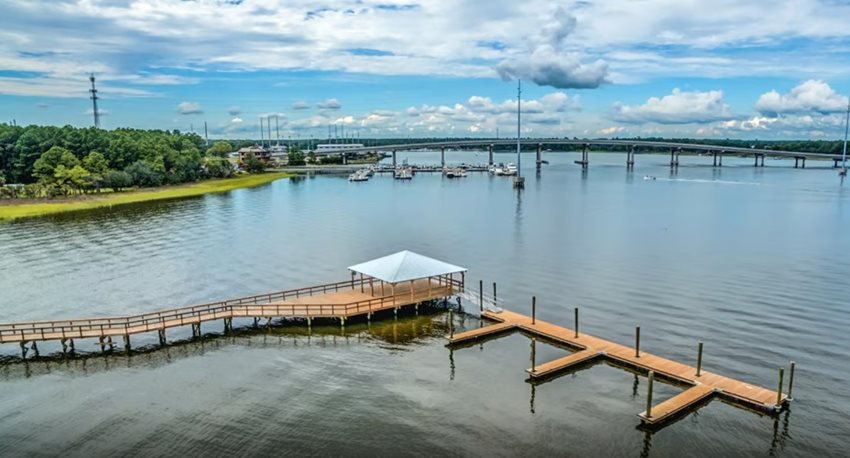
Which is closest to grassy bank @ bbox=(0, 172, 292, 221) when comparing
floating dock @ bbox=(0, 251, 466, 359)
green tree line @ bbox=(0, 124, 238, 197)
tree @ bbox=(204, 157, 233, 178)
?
green tree line @ bbox=(0, 124, 238, 197)

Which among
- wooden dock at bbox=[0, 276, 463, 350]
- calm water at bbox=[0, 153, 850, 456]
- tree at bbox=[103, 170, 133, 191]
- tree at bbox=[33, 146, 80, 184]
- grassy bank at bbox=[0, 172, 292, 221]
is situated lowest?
calm water at bbox=[0, 153, 850, 456]

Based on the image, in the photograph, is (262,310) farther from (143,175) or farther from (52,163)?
(143,175)

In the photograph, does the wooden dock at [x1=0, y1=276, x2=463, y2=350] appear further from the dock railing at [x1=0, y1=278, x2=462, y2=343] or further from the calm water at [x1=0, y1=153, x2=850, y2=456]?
the calm water at [x1=0, y1=153, x2=850, y2=456]

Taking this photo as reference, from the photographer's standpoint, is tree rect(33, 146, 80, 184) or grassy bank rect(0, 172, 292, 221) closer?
grassy bank rect(0, 172, 292, 221)

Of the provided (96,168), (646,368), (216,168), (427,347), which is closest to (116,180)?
(96,168)

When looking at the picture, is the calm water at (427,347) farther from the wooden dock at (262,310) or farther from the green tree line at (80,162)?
the green tree line at (80,162)

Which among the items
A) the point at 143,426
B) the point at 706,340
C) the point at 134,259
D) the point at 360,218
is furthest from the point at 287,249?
the point at 706,340

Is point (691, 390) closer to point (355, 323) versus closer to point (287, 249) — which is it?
point (355, 323)
